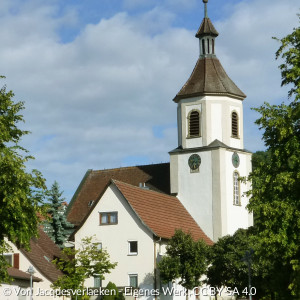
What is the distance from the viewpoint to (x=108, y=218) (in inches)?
2175

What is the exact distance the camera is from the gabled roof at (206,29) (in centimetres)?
6531

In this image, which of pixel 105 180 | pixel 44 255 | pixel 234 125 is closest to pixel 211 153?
pixel 234 125

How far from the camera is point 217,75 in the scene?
2500 inches

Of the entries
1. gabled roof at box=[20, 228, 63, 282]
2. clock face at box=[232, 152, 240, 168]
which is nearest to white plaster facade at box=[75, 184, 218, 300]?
gabled roof at box=[20, 228, 63, 282]

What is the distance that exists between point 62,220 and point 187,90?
1434cm

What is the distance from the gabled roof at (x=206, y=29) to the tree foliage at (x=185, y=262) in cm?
2042

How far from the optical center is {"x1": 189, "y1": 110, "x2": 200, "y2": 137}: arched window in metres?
62.6

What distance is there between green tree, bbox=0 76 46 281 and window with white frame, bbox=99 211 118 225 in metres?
24.1

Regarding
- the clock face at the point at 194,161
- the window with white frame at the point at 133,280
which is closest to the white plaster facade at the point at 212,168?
the clock face at the point at 194,161

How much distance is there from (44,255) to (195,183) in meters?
14.1

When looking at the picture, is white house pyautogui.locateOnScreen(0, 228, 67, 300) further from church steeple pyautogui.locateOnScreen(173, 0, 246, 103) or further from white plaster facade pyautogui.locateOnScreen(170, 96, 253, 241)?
church steeple pyautogui.locateOnScreen(173, 0, 246, 103)

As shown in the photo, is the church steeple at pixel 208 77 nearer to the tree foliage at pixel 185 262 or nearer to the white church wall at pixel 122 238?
the white church wall at pixel 122 238

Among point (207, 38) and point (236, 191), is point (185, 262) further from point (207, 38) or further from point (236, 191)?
point (207, 38)

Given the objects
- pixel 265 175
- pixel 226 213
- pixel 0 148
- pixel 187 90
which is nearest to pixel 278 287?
pixel 265 175
